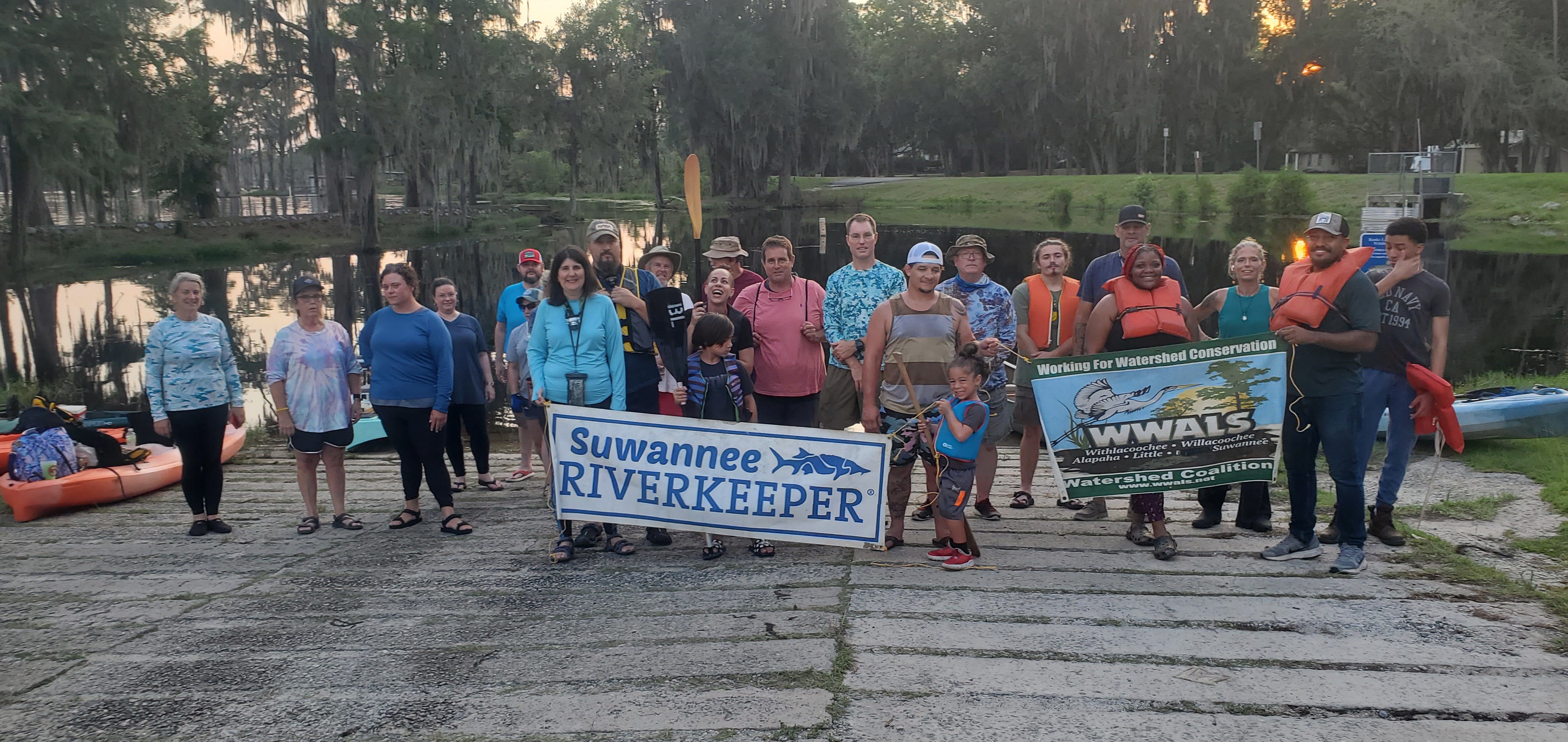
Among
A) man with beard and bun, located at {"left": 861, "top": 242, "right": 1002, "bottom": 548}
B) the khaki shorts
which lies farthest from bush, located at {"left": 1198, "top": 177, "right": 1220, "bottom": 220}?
man with beard and bun, located at {"left": 861, "top": 242, "right": 1002, "bottom": 548}

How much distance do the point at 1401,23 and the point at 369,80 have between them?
142 ft

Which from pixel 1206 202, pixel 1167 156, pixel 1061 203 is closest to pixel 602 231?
pixel 1206 202

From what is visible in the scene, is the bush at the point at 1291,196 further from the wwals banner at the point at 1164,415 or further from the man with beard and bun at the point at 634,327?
the man with beard and bun at the point at 634,327

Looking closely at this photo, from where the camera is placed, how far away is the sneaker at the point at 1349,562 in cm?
550

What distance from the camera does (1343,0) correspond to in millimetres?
53875

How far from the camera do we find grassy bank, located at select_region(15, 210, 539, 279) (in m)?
33.8

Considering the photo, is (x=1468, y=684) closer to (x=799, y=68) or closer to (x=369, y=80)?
(x=369, y=80)

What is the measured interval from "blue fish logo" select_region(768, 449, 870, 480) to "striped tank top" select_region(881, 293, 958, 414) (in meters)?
0.42

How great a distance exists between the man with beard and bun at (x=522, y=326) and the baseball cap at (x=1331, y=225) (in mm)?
4953

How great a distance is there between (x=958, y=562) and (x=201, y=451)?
4923 millimetres

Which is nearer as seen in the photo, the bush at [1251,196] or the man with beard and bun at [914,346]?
the man with beard and bun at [914,346]

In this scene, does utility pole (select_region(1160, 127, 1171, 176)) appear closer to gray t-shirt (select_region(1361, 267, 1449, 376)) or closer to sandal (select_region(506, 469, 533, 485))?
gray t-shirt (select_region(1361, 267, 1449, 376))

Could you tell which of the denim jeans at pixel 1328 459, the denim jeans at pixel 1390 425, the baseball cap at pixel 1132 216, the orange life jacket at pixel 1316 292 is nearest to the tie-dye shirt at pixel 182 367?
the baseball cap at pixel 1132 216

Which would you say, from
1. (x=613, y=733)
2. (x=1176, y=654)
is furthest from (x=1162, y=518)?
(x=613, y=733)
